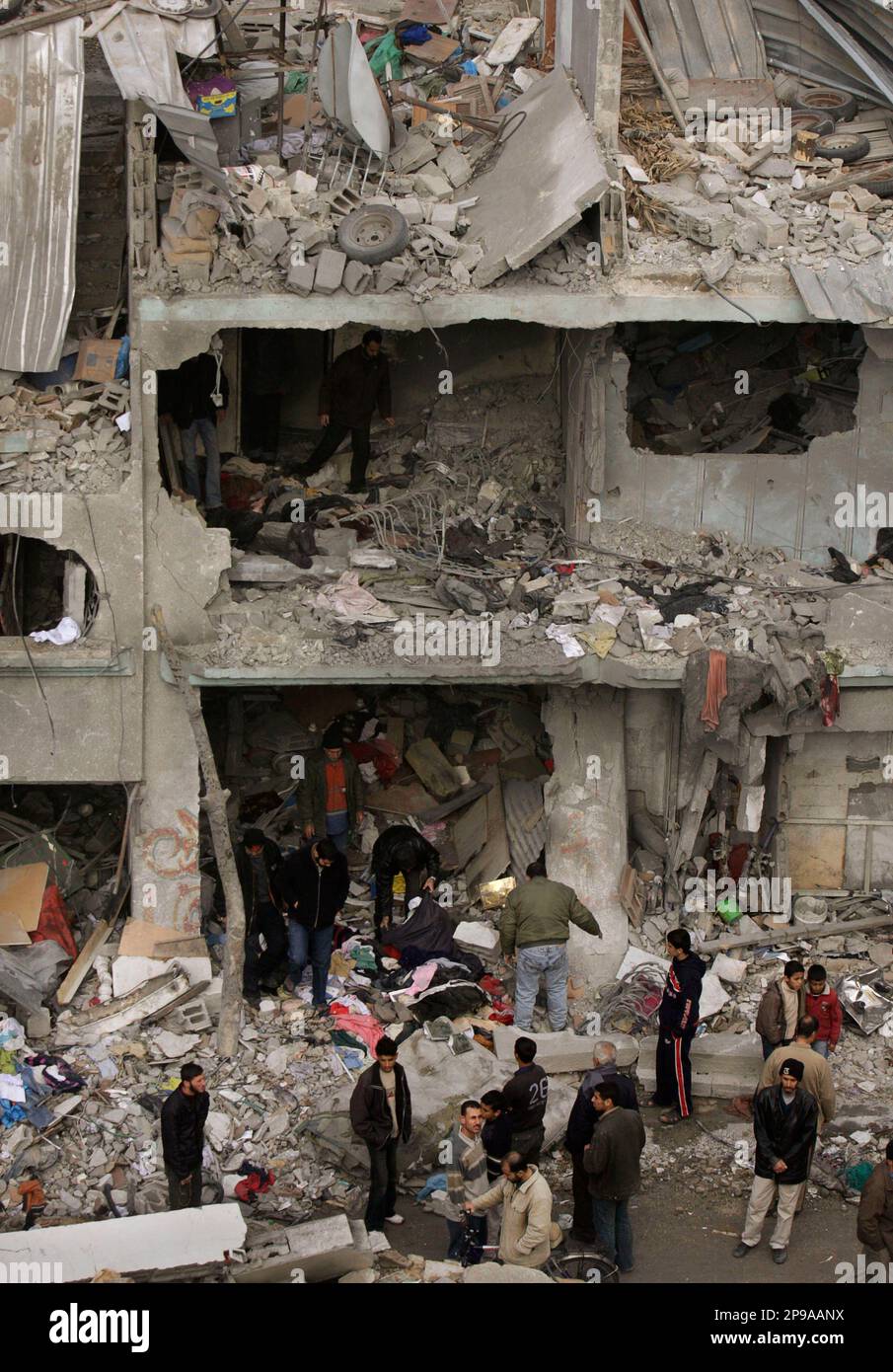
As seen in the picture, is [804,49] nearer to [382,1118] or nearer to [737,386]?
[737,386]

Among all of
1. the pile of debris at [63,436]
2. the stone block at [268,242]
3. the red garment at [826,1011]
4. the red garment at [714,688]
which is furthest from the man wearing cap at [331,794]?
the red garment at [826,1011]

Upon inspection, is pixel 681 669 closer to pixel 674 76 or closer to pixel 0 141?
pixel 674 76

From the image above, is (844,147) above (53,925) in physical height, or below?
above

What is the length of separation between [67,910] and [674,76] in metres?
9.71

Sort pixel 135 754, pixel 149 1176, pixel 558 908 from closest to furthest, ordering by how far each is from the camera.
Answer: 1. pixel 149 1176
2. pixel 558 908
3. pixel 135 754

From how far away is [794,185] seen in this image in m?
16.5

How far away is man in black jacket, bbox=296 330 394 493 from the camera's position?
56.6 ft

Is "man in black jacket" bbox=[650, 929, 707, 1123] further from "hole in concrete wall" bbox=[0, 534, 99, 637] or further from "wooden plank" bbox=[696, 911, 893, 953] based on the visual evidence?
"hole in concrete wall" bbox=[0, 534, 99, 637]

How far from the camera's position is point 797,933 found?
1709 cm

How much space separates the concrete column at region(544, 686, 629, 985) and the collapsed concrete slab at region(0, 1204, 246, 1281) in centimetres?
549

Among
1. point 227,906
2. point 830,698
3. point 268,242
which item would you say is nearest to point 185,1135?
point 227,906

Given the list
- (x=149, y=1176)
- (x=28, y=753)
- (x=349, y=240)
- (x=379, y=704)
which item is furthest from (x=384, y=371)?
(x=149, y=1176)

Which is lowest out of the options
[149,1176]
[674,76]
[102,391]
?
[149,1176]

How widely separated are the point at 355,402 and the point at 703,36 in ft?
15.5
